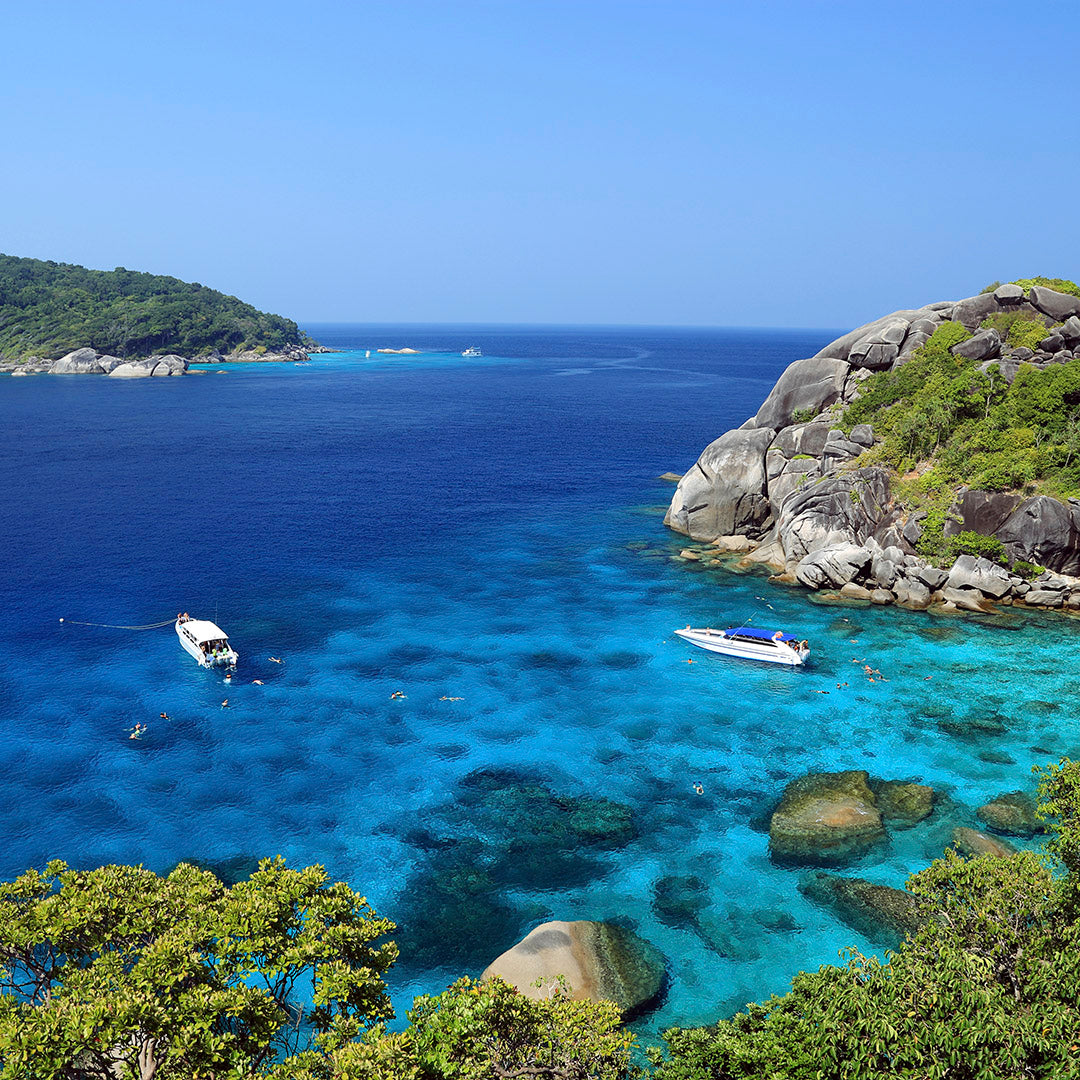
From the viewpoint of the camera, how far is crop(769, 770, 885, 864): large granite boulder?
38.1m

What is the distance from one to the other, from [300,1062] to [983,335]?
8713 cm

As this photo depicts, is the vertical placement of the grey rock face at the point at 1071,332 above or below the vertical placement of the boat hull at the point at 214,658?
above

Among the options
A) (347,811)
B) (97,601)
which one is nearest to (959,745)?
(347,811)

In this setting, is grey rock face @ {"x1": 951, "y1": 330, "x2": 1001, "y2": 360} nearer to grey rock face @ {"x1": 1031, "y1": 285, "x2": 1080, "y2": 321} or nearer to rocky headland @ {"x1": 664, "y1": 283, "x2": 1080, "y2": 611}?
rocky headland @ {"x1": 664, "y1": 283, "x2": 1080, "y2": 611}

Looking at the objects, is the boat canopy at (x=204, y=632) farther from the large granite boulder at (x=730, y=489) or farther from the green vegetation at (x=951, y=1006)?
the large granite boulder at (x=730, y=489)

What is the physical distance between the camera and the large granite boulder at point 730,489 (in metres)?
81.0

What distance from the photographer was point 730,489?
267 feet

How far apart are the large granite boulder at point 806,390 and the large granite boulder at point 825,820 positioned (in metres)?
52.6

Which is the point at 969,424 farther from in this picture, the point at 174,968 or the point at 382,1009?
the point at 174,968

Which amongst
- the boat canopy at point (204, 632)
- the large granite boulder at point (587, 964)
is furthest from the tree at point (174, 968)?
the boat canopy at point (204, 632)

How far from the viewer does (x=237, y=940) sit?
64.8ft

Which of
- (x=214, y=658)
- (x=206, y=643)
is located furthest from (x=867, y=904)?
(x=206, y=643)

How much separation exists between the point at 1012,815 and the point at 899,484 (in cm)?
4057

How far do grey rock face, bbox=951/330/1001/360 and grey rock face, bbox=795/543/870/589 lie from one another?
89.1 feet
